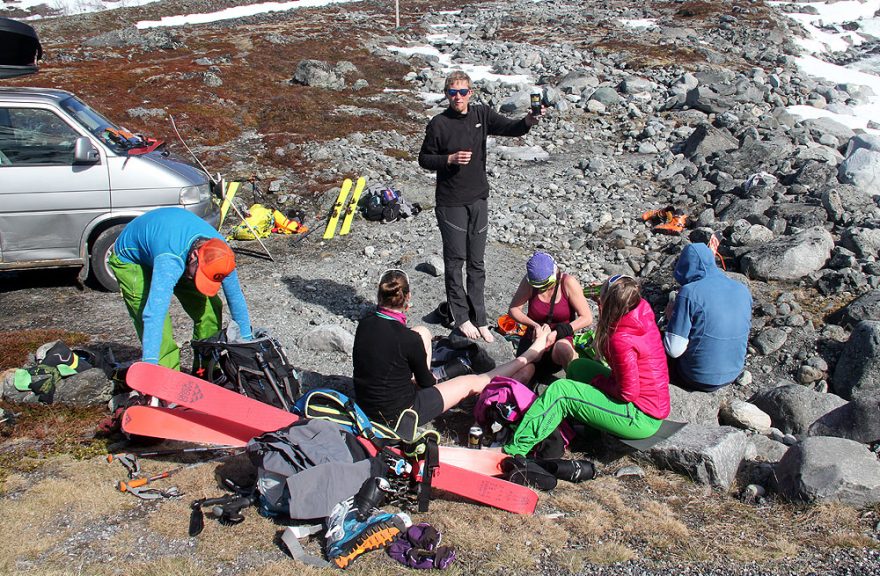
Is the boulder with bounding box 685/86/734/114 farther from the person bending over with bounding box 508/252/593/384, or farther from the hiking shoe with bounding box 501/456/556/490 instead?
the hiking shoe with bounding box 501/456/556/490

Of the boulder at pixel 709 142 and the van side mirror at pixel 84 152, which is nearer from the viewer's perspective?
the van side mirror at pixel 84 152

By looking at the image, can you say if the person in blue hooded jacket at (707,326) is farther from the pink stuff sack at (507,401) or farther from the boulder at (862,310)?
the boulder at (862,310)

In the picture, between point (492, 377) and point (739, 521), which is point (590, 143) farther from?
point (739, 521)

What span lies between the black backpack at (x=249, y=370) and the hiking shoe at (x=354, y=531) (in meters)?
1.33

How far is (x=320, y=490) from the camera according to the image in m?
4.21

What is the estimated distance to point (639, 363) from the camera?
200 inches

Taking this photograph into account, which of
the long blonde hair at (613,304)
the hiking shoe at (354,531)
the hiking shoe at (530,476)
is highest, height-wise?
the long blonde hair at (613,304)

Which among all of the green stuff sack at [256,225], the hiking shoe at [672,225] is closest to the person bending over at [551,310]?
the green stuff sack at [256,225]

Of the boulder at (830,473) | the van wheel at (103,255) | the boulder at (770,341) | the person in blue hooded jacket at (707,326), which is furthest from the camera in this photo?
the van wheel at (103,255)

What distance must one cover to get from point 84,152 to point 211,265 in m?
4.29

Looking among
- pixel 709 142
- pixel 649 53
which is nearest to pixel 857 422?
pixel 709 142

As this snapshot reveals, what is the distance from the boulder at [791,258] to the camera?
952 centimetres

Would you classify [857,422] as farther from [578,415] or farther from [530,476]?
[530,476]

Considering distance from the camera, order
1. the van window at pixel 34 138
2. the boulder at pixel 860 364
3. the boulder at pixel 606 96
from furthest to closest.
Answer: the boulder at pixel 606 96 < the van window at pixel 34 138 < the boulder at pixel 860 364
